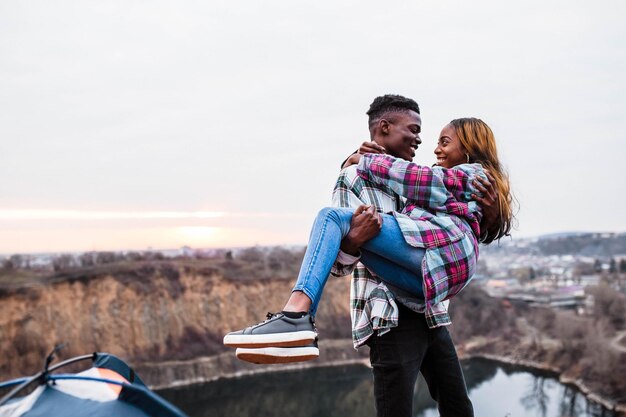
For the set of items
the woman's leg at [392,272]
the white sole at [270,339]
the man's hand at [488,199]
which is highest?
the man's hand at [488,199]

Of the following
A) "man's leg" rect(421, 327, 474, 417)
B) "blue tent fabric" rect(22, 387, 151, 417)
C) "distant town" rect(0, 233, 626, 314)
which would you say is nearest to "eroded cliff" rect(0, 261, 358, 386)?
"distant town" rect(0, 233, 626, 314)

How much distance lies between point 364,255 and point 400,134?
1.77 ft

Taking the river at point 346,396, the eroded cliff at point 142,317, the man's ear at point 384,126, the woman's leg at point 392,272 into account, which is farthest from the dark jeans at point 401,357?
the eroded cliff at point 142,317

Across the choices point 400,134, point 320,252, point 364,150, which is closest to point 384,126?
point 400,134

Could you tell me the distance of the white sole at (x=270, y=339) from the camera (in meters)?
1.62

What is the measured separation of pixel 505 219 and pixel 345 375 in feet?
82.5

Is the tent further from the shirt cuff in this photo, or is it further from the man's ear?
the man's ear

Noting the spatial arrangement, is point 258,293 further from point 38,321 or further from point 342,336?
point 38,321

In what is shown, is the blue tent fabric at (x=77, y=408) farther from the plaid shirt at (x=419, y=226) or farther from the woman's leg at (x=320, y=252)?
the plaid shirt at (x=419, y=226)

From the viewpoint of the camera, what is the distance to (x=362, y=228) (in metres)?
1.81

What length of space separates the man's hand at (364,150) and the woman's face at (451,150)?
254 mm

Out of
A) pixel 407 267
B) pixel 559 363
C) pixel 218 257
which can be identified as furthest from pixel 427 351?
pixel 218 257

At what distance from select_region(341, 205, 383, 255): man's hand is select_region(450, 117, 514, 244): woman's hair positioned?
56 cm

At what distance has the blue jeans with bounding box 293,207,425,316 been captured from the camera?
1732mm
